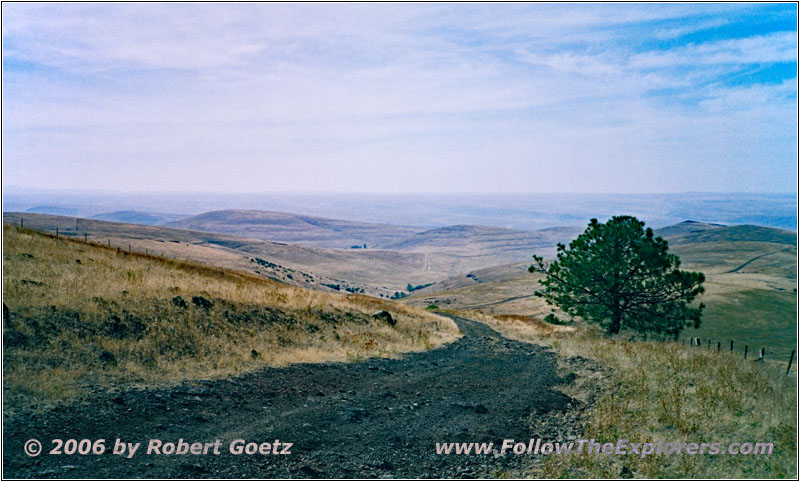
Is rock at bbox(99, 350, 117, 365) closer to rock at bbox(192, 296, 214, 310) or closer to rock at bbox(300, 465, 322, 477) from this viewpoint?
rock at bbox(192, 296, 214, 310)

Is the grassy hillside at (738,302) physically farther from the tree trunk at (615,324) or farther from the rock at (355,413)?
the rock at (355,413)

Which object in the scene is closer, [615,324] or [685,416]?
[685,416]

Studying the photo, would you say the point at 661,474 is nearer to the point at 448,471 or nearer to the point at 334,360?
the point at 448,471

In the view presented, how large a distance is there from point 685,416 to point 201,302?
14.2 meters

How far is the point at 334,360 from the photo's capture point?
15.7 meters

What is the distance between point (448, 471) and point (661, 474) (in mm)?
3381

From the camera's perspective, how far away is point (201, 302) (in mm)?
17484

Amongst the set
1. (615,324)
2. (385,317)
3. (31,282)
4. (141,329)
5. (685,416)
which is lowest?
(615,324)

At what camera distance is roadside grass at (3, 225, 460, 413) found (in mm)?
11234

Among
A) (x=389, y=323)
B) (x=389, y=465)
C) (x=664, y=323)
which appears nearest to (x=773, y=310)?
(x=664, y=323)

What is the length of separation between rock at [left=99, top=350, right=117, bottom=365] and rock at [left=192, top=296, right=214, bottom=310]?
16.2ft

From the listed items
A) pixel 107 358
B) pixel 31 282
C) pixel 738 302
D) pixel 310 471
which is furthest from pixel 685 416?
pixel 738 302

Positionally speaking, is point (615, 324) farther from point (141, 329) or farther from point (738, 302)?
point (738, 302)

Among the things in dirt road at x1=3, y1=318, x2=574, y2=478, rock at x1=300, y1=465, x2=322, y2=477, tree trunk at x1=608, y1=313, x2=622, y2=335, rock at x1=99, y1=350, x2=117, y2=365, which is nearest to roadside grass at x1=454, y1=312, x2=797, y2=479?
dirt road at x1=3, y1=318, x2=574, y2=478
